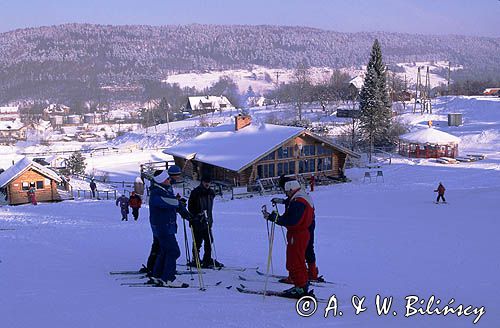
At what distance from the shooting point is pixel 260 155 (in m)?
30.5

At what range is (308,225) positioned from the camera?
23.7 feet

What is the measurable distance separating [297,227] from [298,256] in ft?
1.43

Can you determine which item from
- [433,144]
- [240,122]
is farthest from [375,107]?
[240,122]

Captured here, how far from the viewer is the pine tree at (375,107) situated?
4294cm

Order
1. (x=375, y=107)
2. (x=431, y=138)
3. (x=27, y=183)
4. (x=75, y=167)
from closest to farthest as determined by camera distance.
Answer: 1. (x=27, y=183)
2. (x=431, y=138)
3. (x=375, y=107)
4. (x=75, y=167)

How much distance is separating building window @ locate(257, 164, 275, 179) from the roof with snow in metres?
1.18

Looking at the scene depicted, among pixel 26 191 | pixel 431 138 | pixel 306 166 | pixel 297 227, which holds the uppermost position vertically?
pixel 297 227

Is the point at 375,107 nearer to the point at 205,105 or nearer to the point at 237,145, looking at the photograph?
the point at 237,145

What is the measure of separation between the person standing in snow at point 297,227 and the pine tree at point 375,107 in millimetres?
35456

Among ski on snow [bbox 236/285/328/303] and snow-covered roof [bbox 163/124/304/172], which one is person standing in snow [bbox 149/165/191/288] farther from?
snow-covered roof [bbox 163/124/304/172]

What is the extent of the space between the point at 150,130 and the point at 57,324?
78033mm

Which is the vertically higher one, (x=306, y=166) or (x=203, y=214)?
(x=203, y=214)

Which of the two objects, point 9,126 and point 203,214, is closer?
point 203,214

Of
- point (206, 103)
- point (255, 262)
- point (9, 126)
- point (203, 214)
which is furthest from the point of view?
point (9, 126)
